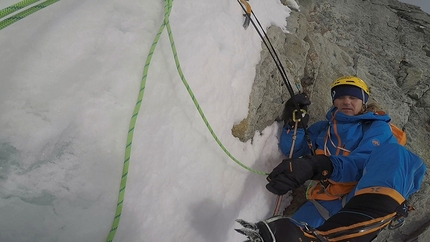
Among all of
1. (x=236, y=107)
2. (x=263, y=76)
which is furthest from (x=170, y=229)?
(x=263, y=76)

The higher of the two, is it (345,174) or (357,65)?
(357,65)

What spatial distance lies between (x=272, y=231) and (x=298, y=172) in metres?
0.91

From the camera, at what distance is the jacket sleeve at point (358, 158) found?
2855 mm

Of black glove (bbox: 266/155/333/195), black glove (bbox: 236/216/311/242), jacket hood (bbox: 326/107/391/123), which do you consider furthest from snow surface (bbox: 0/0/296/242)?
jacket hood (bbox: 326/107/391/123)

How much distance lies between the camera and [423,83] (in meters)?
5.51

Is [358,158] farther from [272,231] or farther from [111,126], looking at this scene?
[111,126]

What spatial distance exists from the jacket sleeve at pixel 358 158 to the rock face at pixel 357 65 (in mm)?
882

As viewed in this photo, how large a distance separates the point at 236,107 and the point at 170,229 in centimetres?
126

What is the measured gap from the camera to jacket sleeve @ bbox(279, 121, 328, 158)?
3.45 meters

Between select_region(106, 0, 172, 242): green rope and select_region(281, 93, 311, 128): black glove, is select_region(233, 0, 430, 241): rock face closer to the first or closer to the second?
select_region(281, 93, 311, 128): black glove

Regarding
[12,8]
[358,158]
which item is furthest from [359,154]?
[12,8]

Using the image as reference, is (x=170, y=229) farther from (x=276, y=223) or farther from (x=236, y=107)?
(x=236, y=107)

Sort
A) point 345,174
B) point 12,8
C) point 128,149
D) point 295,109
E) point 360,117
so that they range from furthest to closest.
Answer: point 295,109 → point 360,117 → point 345,174 → point 128,149 → point 12,8

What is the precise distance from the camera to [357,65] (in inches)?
209
